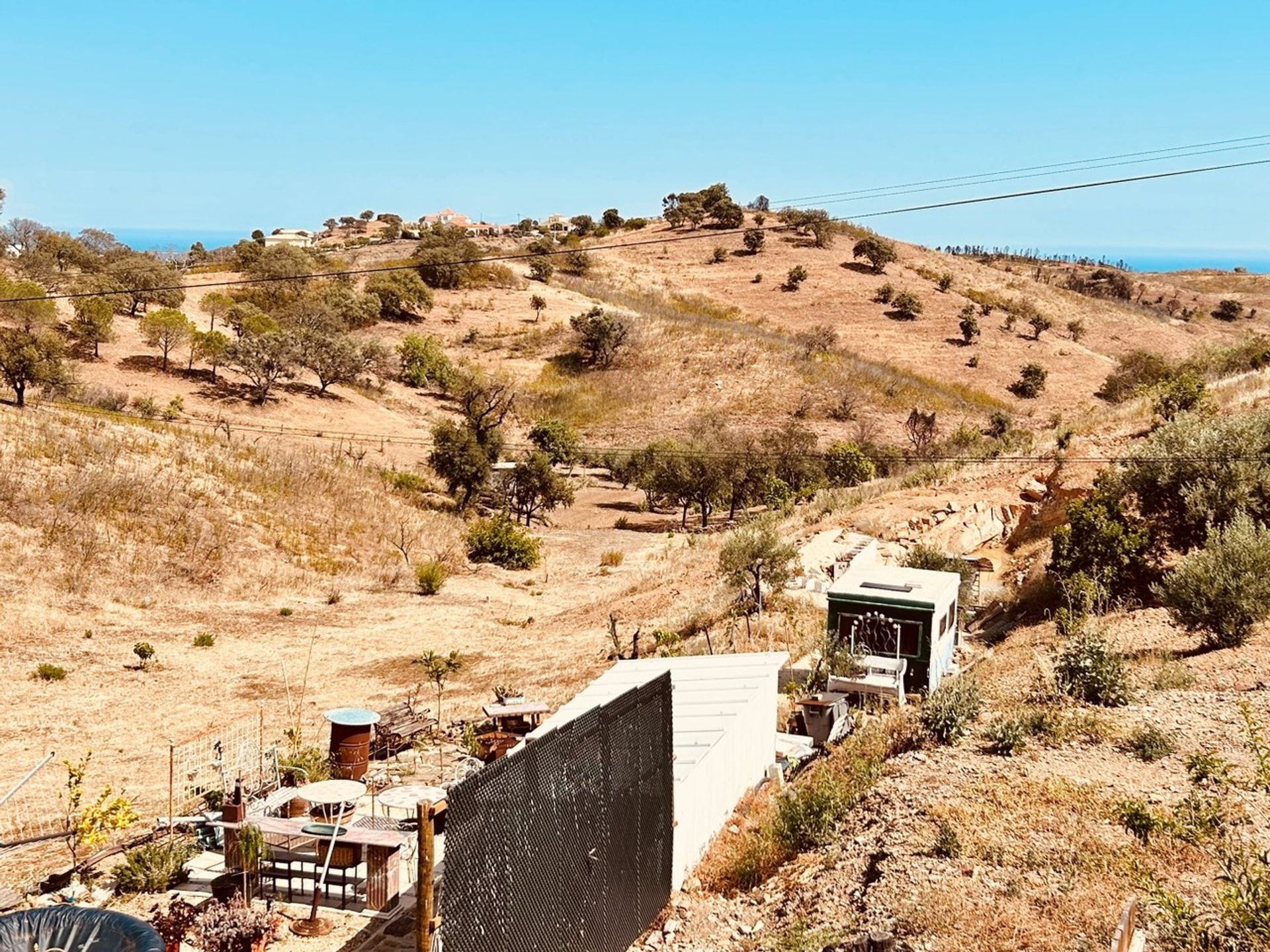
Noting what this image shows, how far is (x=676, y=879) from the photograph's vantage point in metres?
9.41

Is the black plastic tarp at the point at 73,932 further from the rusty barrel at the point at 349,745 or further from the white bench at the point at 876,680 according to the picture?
the white bench at the point at 876,680

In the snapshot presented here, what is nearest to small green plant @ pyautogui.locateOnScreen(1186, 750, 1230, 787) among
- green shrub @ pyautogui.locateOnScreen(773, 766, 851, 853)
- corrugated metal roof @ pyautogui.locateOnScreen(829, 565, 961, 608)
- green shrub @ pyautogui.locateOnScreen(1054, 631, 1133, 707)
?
green shrub @ pyautogui.locateOnScreen(1054, 631, 1133, 707)

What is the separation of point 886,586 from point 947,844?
27.1 feet

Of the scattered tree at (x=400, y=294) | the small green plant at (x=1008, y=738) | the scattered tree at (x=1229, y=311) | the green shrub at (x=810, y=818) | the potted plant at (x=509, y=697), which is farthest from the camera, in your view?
the scattered tree at (x=1229, y=311)

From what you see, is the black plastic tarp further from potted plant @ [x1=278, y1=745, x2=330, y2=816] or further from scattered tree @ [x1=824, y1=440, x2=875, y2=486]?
scattered tree @ [x1=824, y1=440, x2=875, y2=486]

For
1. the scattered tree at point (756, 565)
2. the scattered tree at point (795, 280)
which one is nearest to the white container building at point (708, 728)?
the scattered tree at point (756, 565)

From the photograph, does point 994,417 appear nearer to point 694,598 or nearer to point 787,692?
point 694,598

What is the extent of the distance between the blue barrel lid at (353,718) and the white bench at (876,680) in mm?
6675

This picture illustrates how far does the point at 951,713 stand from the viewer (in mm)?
11406

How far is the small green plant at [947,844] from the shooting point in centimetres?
853

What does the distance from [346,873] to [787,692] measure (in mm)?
8207

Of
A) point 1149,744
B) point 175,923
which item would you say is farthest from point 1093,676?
point 175,923

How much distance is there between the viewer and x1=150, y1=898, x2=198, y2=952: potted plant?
8180 mm

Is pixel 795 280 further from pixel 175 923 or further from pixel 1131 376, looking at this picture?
pixel 175 923
